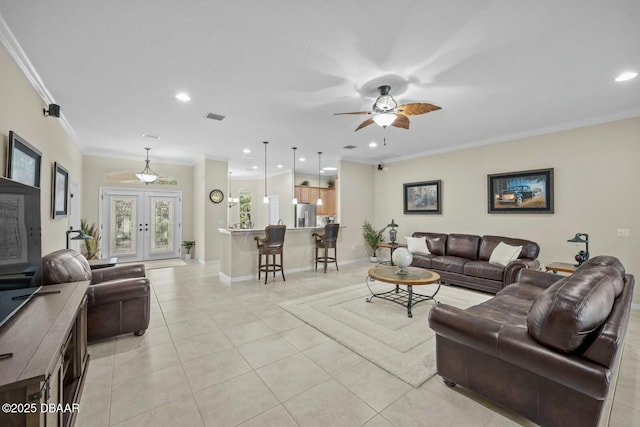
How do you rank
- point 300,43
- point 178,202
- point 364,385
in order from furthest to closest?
point 178,202 < point 300,43 < point 364,385

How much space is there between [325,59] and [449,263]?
4146 millimetres

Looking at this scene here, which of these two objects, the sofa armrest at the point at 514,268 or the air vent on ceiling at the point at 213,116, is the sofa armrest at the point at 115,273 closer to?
the air vent on ceiling at the point at 213,116

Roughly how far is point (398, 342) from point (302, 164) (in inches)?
249

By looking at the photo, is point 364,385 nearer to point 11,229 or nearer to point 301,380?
point 301,380

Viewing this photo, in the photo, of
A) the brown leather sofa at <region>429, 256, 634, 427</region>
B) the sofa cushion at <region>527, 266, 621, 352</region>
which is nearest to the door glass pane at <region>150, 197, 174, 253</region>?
the brown leather sofa at <region>429, 256, 634, 427</region>

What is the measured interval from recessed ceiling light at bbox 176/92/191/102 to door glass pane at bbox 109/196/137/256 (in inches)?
196

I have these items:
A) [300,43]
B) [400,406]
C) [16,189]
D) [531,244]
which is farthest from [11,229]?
[531,244]

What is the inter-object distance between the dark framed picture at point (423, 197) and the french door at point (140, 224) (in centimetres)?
622

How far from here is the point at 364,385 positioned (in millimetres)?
2170

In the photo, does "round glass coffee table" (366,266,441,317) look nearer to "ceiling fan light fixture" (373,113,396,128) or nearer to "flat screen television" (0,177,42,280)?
"ceiling fan light fixture" (373,113,396,128)

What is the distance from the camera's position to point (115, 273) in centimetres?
345

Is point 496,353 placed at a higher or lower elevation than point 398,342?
higher

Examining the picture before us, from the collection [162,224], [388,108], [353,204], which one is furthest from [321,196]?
[388,108]

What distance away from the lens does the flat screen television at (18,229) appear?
161 centimetres
